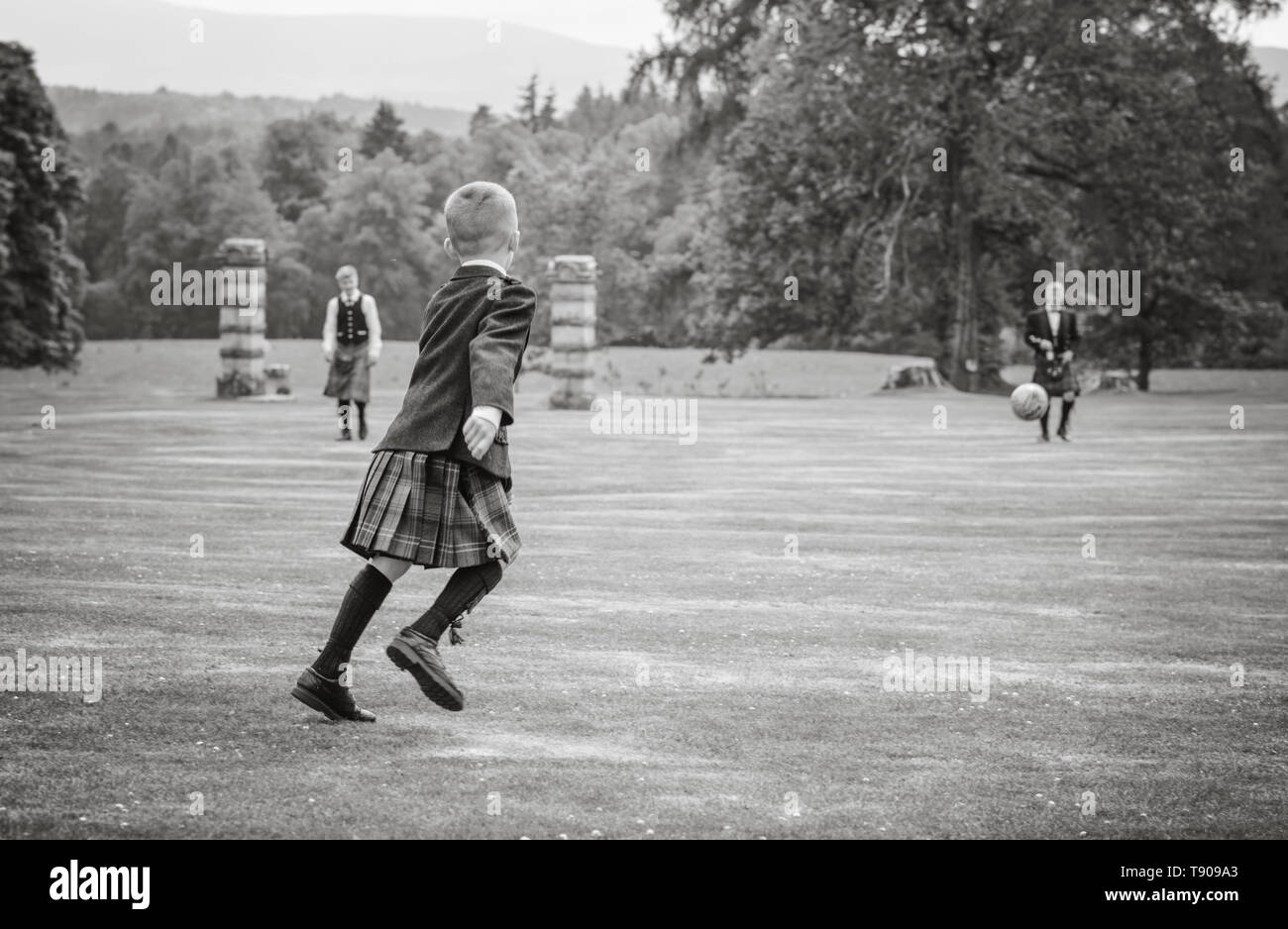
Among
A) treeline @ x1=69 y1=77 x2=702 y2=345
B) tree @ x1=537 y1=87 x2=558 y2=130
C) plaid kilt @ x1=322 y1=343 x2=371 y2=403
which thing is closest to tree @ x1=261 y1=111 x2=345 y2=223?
treeline @ x1=69 y1=77 x2=702 y2=345

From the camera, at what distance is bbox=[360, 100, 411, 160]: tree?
114 m

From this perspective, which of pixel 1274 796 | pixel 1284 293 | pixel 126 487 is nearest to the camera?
pixel 1274 796

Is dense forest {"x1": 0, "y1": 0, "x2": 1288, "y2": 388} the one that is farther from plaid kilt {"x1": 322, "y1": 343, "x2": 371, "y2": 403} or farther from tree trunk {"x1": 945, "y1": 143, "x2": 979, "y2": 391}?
plaid kilt {"x1": 322, "y1": 343, "x2": 371, "y2": 403}

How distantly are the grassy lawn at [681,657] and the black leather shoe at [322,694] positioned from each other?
9 cm

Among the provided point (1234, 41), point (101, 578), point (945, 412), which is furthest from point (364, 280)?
point (101, 578)

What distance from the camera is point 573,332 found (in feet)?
104

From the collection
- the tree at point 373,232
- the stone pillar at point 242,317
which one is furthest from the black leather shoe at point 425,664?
the tree at point 373,232

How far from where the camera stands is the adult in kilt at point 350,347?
21562mm

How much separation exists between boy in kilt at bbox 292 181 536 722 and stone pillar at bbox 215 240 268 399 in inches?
987

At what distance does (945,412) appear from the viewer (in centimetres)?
3156

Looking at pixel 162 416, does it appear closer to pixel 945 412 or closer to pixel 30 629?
pixel 945 412

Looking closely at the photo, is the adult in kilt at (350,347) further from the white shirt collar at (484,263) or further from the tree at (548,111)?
the tree at (548,111)

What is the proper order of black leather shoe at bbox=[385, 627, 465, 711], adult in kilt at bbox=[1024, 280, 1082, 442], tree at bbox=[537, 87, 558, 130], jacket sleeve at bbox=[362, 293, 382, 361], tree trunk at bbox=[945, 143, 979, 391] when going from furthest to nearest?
tree at bbox=[537, 87, 558, 130] → tree trunk at bbox=[945, 143, 979, 391] → adult in kilt at bbox=[1024, 280, 1082, 442] → jacket sleeve at bbox=[362, 293, 382, 361] → black leather shoe at bbox=[385, 627, 465, 711]
